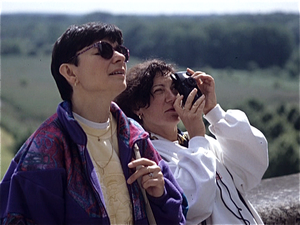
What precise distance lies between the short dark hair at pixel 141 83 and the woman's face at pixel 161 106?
28 mm

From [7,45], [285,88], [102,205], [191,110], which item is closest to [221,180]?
[191,110]

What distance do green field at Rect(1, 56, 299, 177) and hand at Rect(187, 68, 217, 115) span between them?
4347 millimetres

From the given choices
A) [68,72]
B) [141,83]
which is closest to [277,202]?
[141,83]

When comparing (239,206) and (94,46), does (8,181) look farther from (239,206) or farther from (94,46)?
(239,206)

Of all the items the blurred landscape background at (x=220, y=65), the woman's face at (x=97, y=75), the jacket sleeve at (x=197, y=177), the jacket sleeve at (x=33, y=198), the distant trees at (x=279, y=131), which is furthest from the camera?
the blurred landscape background at (x=220, y=65)

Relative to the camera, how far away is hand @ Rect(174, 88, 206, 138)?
8.95 feet

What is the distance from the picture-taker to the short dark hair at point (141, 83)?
289 cm

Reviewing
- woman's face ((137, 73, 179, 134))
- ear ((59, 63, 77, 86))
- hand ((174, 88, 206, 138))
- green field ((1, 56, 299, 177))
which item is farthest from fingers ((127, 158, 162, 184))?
green field ((1, 56, 299, 177))

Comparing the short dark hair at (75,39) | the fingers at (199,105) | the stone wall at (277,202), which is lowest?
the stone wall at (277,202)

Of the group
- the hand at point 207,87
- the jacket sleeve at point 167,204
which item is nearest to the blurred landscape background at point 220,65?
the hand at point 207,87

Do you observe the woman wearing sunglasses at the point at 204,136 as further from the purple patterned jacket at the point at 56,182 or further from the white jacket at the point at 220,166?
the purple patterned jacket at the point at 56,182

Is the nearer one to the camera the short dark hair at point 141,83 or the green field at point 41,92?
the short dark hair at point 141,83

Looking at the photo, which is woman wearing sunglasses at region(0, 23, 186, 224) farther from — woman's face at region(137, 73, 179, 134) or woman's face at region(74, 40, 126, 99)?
woman's face at region(137, 73, 179, 134)

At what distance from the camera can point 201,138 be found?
8.98 feet
